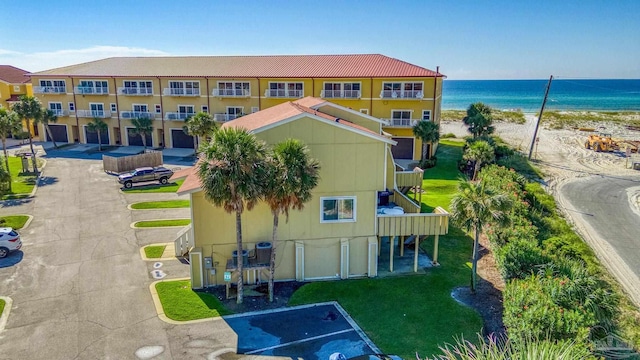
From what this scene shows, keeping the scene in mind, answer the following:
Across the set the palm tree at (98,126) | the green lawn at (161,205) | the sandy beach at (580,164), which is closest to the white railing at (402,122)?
the sandy beach at (580,164)

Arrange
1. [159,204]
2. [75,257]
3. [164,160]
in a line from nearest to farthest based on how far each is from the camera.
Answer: [75,257] < [159,204] < [164,160]

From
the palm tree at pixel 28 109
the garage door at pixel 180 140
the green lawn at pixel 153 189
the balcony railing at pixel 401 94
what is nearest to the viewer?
the green lawn at pixel 153 189

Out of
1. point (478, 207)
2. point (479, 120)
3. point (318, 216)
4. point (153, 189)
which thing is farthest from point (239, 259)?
point (479, 120)

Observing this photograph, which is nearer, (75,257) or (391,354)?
(391,354)

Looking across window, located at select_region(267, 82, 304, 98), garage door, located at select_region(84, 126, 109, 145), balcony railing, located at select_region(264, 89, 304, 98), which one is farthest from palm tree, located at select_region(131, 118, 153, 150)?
window, located at select_region(267, 82, 304, 98)

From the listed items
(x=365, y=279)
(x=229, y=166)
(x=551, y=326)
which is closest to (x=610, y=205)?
(x=365, y=279)

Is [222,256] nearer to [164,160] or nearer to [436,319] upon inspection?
[436,319]

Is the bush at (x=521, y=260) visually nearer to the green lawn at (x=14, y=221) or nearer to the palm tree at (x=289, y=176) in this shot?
the palm tree at (x=289, y=176)
